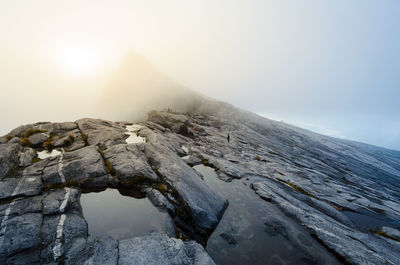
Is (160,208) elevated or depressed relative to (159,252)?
depressed

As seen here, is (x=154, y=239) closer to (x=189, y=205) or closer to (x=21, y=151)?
(x=189, y=205)

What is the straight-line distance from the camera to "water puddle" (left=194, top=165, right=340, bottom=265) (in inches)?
605

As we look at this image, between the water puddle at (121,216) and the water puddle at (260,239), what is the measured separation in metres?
5.48

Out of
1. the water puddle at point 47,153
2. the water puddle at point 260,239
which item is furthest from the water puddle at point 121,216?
the water puddle at point 47,153

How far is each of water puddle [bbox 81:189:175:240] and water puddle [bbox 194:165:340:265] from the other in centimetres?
548

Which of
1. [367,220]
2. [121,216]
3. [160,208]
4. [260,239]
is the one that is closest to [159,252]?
[160,208]

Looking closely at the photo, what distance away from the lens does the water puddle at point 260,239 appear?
15.4 meters

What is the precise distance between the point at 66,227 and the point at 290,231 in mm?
23093

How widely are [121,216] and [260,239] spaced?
1493 cm

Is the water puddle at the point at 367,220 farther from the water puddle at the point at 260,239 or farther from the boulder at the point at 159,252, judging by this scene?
the boulder at the point at 159,252

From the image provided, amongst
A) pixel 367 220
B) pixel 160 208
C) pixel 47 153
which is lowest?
pixel 47 153

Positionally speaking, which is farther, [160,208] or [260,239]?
[160,208]

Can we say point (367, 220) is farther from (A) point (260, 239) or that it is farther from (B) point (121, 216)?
(B) point (121, 216)

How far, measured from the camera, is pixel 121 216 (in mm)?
16250
